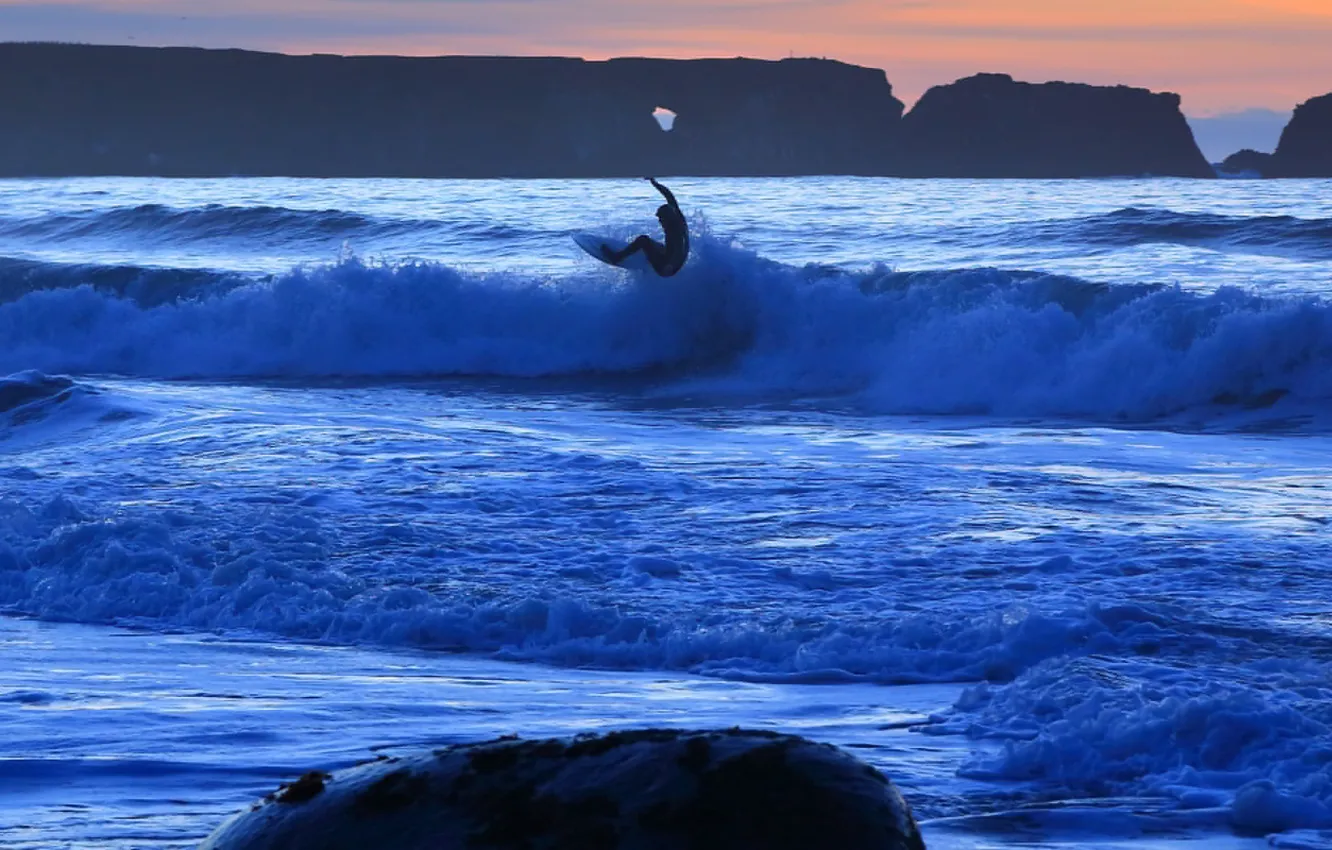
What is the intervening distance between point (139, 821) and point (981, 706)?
107 inches

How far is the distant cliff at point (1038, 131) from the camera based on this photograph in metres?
109

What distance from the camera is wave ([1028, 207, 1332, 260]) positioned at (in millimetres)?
22203

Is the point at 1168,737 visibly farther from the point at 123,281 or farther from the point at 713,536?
the point at 123,281

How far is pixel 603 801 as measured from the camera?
2922mm

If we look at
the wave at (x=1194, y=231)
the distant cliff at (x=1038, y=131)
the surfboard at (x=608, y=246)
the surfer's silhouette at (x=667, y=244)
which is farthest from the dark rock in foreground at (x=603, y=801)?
the distant cliff at (x=1038, y=131)

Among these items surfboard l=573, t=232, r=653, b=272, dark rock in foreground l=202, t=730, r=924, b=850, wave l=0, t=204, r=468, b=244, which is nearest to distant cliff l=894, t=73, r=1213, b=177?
wave l=0, t=204, r=468, b=244

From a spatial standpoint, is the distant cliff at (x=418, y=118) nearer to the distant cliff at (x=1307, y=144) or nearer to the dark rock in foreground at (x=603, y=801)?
the distant cliff at (x=1307, y=144)

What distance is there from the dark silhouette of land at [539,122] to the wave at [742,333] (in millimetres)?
90975

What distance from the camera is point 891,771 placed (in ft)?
15.6

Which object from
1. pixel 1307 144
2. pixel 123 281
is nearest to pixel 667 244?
pixel 123 281

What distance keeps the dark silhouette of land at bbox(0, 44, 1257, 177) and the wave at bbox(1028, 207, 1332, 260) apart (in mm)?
86818

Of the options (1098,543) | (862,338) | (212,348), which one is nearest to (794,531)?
(1098,543)

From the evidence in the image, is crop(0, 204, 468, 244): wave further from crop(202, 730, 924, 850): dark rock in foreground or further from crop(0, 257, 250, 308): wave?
crop(202, 730, 924, 850): dark rock in foreground

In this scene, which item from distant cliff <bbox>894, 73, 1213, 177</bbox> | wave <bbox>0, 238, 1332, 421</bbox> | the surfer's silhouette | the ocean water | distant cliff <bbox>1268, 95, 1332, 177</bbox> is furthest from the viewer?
distant cliff <bbox>894, 73, 1213, 177</bbox>
